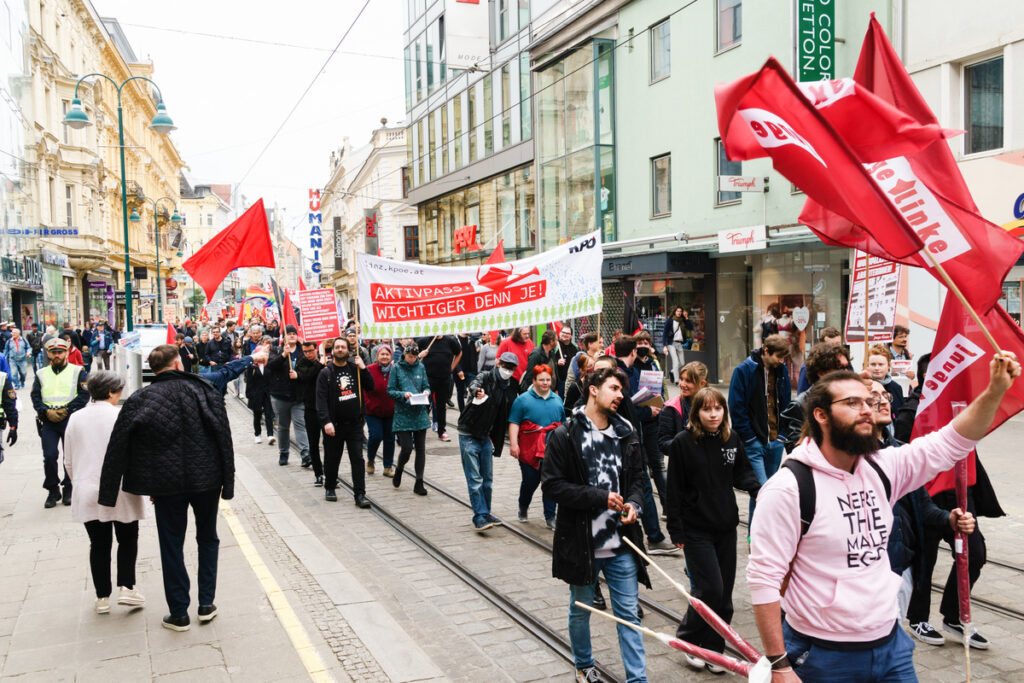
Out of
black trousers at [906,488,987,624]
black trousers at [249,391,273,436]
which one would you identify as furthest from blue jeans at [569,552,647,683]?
black trousers at [249,391,273,436]

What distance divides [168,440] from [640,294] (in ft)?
63.3

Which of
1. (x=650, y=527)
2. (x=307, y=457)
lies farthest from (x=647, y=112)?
(x=650, y=527)

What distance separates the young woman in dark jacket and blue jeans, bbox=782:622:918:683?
214 cm

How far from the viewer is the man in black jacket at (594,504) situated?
475 cm

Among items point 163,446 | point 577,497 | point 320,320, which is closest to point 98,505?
point 163,446

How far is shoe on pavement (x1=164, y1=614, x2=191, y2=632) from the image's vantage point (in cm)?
572

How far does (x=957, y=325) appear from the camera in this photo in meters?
4.28

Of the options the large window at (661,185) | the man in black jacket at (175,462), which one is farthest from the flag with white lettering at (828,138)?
the large window at (661,185)

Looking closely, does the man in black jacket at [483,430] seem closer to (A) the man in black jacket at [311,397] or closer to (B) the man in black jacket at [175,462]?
(A) the man in black jacket at [311,397]

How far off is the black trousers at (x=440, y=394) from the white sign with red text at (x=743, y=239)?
797 centimetres

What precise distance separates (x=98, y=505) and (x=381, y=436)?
5.69 meters

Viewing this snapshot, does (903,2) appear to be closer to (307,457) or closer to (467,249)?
(307,457)

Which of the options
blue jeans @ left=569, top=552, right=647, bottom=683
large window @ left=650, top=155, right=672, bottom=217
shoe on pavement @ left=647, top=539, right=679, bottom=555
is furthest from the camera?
large window @ left=650, top=155, right=672, bottom=217

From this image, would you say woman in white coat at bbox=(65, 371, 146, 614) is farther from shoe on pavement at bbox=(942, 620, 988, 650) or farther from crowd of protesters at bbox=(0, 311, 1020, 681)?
shoe on pavement at bbox=(942, 620, 988, 650)
